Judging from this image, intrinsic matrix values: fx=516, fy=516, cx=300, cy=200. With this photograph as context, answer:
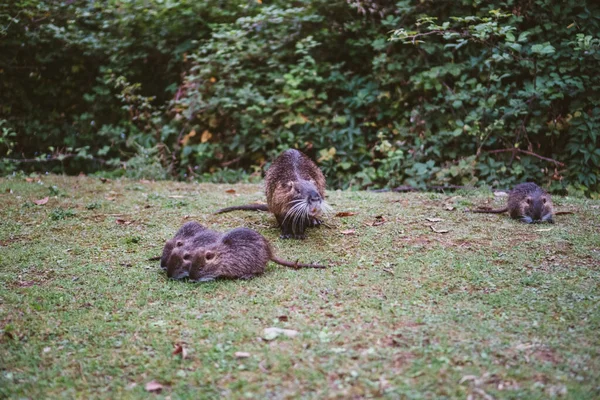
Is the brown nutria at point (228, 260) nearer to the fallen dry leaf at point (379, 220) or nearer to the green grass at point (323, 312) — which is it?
the green grass at point (323, 312)

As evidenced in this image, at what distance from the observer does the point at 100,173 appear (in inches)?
345

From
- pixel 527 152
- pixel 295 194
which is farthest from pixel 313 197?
pixel 527 152

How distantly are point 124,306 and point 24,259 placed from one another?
1321 millimetres

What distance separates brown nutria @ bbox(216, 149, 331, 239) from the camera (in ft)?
14.3

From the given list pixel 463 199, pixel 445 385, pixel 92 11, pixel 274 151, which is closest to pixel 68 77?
pixel 92 11

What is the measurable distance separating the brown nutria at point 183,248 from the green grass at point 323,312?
104 mm

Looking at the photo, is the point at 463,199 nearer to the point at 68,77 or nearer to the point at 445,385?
the point at 445,385

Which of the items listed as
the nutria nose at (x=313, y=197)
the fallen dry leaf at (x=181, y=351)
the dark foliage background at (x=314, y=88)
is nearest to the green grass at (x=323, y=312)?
the fallen dry leaf at (x=181, y=351)

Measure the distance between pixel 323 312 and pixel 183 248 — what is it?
1201 millimetres

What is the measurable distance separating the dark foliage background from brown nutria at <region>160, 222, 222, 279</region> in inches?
157

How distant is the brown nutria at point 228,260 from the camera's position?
12.1 ft

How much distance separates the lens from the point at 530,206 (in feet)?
16.2

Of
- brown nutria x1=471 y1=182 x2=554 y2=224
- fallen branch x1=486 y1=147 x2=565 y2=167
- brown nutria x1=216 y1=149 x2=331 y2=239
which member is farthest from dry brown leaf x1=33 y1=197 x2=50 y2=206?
fallen branch x1=486 y1=147 x2=565 y2=167

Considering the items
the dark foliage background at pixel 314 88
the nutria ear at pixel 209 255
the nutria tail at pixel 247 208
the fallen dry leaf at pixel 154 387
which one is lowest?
the fallen dry leaf at pixel 154 387
